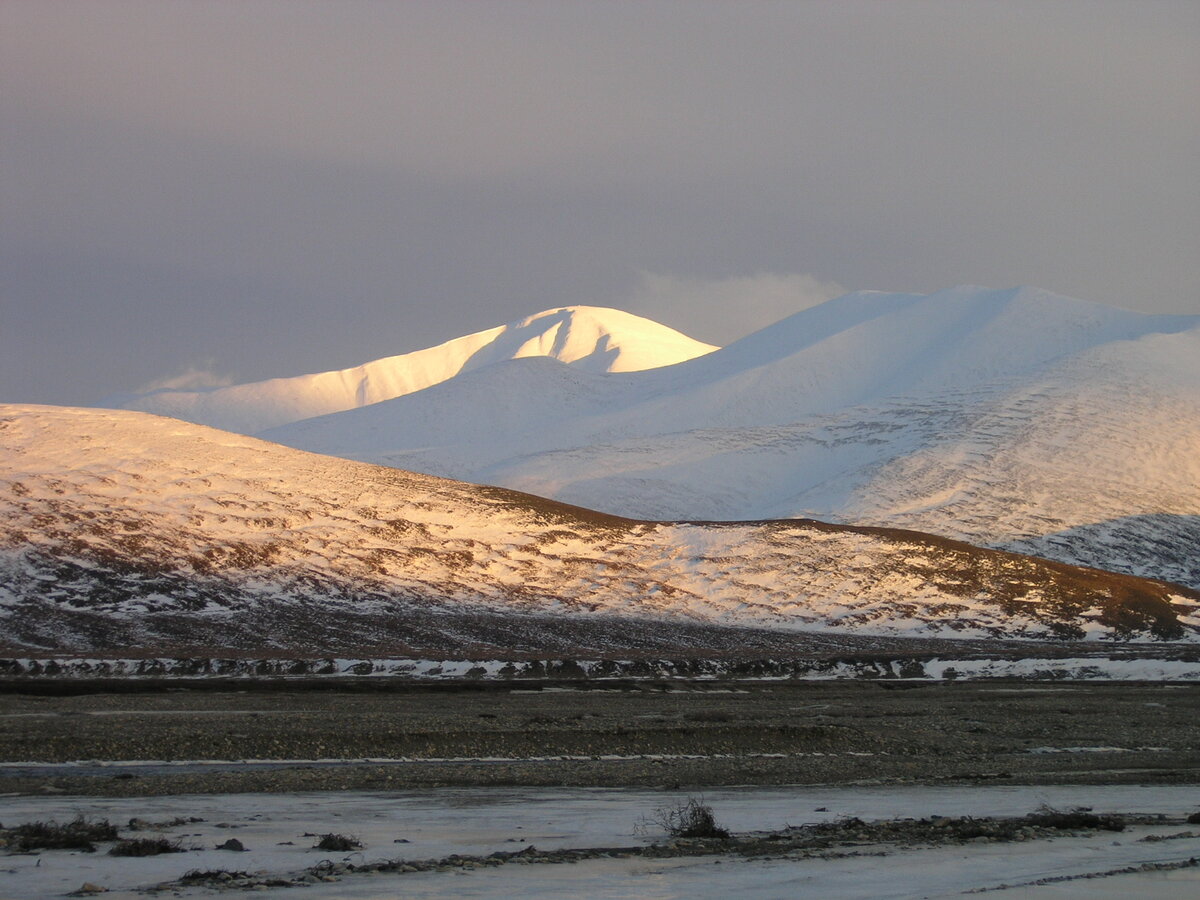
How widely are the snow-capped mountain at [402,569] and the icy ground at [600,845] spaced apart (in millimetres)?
51690

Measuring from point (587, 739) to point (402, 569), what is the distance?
6077 cm

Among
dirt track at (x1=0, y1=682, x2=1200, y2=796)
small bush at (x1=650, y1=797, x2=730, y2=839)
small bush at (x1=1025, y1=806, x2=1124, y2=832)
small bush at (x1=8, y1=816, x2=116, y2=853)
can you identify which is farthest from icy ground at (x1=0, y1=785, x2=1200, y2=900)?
dirt track at (x1=0, y1=682, x2=1200, y2=796)

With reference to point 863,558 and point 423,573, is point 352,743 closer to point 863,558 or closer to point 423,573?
point 423,573

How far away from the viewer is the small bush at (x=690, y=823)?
17.8 metres

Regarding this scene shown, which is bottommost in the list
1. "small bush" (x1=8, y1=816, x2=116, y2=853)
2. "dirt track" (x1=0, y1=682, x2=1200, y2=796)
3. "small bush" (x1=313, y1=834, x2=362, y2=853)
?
"dirt track" (x1=0, y1=682, x2=1200, y2=796)

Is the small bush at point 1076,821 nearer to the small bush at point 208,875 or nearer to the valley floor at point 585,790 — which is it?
the valley floor at point 585,790

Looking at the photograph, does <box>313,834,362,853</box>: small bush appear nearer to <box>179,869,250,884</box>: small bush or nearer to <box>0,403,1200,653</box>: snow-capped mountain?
<box>179,869,250,884</box>: small bush

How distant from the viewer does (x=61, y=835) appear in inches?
642

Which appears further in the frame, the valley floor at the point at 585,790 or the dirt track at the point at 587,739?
the dirt track at the point at 587,739

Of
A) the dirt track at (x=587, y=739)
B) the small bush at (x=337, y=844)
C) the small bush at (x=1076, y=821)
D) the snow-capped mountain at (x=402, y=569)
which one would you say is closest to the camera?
the small bush at (x=337, y=844)

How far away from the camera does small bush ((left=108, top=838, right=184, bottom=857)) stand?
51.0ft

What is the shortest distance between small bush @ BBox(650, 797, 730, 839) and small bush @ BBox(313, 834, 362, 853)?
180 inches

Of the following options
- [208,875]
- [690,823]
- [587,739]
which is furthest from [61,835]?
[587,739]

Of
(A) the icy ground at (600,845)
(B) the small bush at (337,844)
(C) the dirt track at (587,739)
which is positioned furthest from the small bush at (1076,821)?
(B) the small bush at (337,844)
